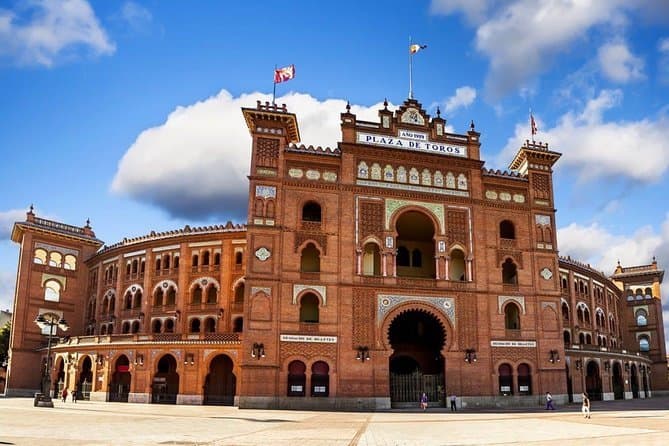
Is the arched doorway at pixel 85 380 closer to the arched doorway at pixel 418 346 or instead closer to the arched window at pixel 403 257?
the arched doorway at pixel 418 346

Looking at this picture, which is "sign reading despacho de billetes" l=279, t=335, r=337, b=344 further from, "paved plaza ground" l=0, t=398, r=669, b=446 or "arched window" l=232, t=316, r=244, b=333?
"arched window" l=232, t=316, r=244, b=333

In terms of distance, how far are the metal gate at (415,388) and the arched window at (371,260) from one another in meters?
7.58

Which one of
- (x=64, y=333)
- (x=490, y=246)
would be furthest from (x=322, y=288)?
(x=64, y=333)

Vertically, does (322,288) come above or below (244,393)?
above

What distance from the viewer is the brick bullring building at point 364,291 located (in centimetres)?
4016

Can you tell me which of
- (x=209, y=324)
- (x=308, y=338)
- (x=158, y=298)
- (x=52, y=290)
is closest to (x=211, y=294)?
(x=209, y=324)

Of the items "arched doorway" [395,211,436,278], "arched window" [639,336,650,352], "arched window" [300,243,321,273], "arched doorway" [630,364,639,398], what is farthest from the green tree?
"arched window" [639,336,650,352]

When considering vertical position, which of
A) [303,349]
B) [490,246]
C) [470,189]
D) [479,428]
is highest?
[470,189]

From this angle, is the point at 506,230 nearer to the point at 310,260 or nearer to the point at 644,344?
the point at 310,260

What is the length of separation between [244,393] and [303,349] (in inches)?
184

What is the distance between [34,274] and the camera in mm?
61969

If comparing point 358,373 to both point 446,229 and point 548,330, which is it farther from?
point 548,330

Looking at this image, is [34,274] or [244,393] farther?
[34,274]

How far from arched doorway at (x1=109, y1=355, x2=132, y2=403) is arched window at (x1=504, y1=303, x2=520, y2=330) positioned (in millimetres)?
30202
